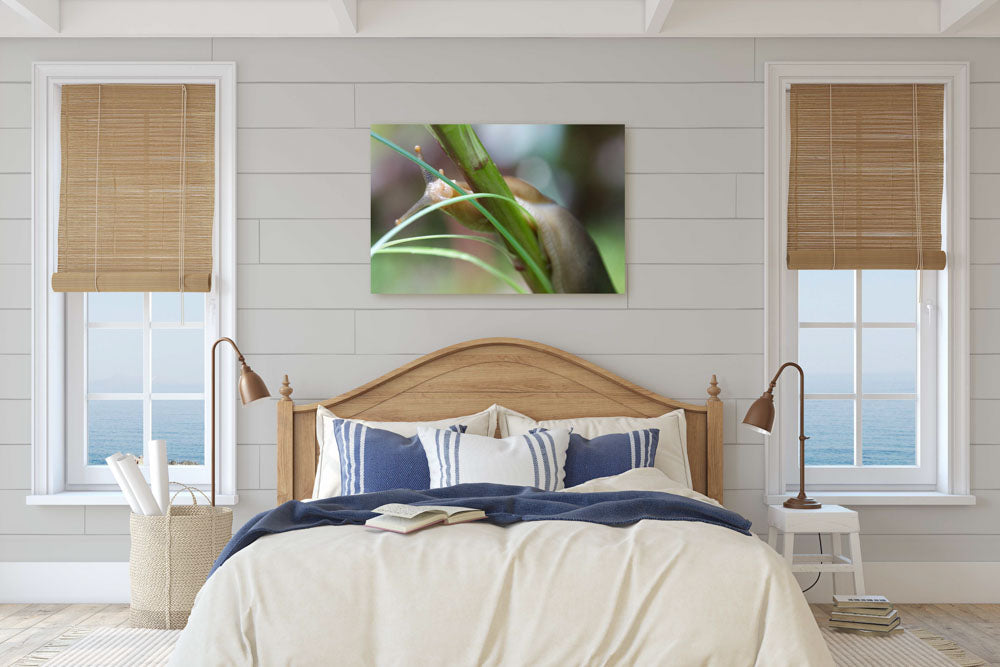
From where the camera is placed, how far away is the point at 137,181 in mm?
3803

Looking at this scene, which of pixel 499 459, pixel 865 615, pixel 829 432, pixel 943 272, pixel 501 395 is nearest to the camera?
pixel 499 459

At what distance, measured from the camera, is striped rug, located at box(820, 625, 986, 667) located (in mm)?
2979

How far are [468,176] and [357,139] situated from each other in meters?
0.54

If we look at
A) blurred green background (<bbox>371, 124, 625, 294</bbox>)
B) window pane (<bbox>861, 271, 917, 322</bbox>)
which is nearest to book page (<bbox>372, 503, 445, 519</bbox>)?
blurred green background (<bbox>371, 124, 625, 294</bbox>)

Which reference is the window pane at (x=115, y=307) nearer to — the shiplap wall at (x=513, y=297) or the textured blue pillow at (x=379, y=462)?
the shiplap wall at (x=513, y=297)

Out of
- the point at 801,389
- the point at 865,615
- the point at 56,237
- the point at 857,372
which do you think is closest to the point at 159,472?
the point at 56,237

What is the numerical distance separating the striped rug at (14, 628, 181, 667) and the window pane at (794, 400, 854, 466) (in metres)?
2.87

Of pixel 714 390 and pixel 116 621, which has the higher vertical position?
pixel 714 390

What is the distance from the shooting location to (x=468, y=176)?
3799mm

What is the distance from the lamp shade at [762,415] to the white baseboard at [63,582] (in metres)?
2.84

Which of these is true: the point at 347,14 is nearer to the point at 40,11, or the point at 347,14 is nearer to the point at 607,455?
the point at 40,11

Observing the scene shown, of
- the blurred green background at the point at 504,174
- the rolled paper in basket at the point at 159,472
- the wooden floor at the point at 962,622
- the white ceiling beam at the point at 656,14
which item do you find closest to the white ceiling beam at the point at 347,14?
the blurred green background at the point at 504,174

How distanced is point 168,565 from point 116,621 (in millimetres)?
481

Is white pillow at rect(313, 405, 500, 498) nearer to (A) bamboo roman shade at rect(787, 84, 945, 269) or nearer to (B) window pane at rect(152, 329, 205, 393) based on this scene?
(B) window pane at rect(152, 329, 205, 393)
